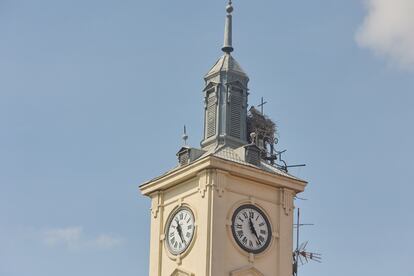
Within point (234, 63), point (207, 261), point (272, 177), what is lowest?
point (207, 261)

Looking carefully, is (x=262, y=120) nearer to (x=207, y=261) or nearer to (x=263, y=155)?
(x=263, y=155)

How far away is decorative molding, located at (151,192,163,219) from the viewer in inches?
2085

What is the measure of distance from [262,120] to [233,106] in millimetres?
2489

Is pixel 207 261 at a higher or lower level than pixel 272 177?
lower

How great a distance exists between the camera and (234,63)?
179 ft

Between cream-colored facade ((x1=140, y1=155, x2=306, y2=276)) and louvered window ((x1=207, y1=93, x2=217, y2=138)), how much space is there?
2.52 meters

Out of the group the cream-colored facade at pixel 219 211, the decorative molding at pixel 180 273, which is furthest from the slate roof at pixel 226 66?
the decorative molding at pixel 180 273

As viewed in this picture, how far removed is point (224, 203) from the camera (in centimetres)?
5047

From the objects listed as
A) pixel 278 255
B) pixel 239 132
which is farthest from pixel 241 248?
pixel 239 132

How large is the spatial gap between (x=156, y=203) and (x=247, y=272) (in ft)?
16.6

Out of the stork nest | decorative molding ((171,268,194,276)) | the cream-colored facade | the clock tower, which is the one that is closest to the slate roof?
the clock tower

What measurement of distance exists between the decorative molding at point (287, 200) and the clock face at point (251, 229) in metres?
1.02

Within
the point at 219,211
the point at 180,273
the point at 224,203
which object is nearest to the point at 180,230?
the point at 180,273

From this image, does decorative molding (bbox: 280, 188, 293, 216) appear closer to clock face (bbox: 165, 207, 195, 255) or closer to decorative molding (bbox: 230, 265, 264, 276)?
decorative molding (bbox: 230, 265, 264, 276)
